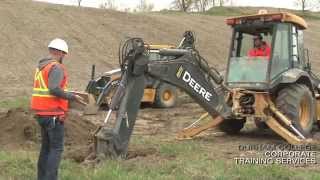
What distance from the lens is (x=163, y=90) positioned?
2044 centimetres

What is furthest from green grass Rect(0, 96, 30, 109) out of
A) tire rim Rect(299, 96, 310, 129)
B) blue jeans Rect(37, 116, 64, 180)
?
blue jeans Rect(37, 116, 64, 180)

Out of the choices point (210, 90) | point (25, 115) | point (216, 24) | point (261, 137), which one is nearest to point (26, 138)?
point (25, 115)

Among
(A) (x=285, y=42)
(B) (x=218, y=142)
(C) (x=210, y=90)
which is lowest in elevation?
(B) (x=218, y=142)

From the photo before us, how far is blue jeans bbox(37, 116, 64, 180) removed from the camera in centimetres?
809

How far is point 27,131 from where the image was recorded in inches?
485

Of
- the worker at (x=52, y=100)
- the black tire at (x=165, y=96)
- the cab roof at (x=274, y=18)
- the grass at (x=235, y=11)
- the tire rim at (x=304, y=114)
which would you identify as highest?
the grass at (x=235, y=11)

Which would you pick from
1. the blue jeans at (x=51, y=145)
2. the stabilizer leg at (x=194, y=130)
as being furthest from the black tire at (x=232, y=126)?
the blue jeans at (x=51, y=145)

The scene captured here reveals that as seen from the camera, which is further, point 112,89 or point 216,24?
point 216,24

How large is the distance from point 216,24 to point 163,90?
26.5 metres

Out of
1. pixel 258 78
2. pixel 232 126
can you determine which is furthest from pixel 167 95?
pixel 258 78

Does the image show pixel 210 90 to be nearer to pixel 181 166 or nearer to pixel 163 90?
pixel 181 166

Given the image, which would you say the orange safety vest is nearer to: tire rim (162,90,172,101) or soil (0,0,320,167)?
soil (0,0,320,167)

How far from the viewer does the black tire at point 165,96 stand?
20.3 m

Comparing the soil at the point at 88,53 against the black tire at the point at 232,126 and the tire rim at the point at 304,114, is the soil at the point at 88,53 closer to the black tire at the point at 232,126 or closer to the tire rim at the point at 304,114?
the black tire at the point at 232,126
